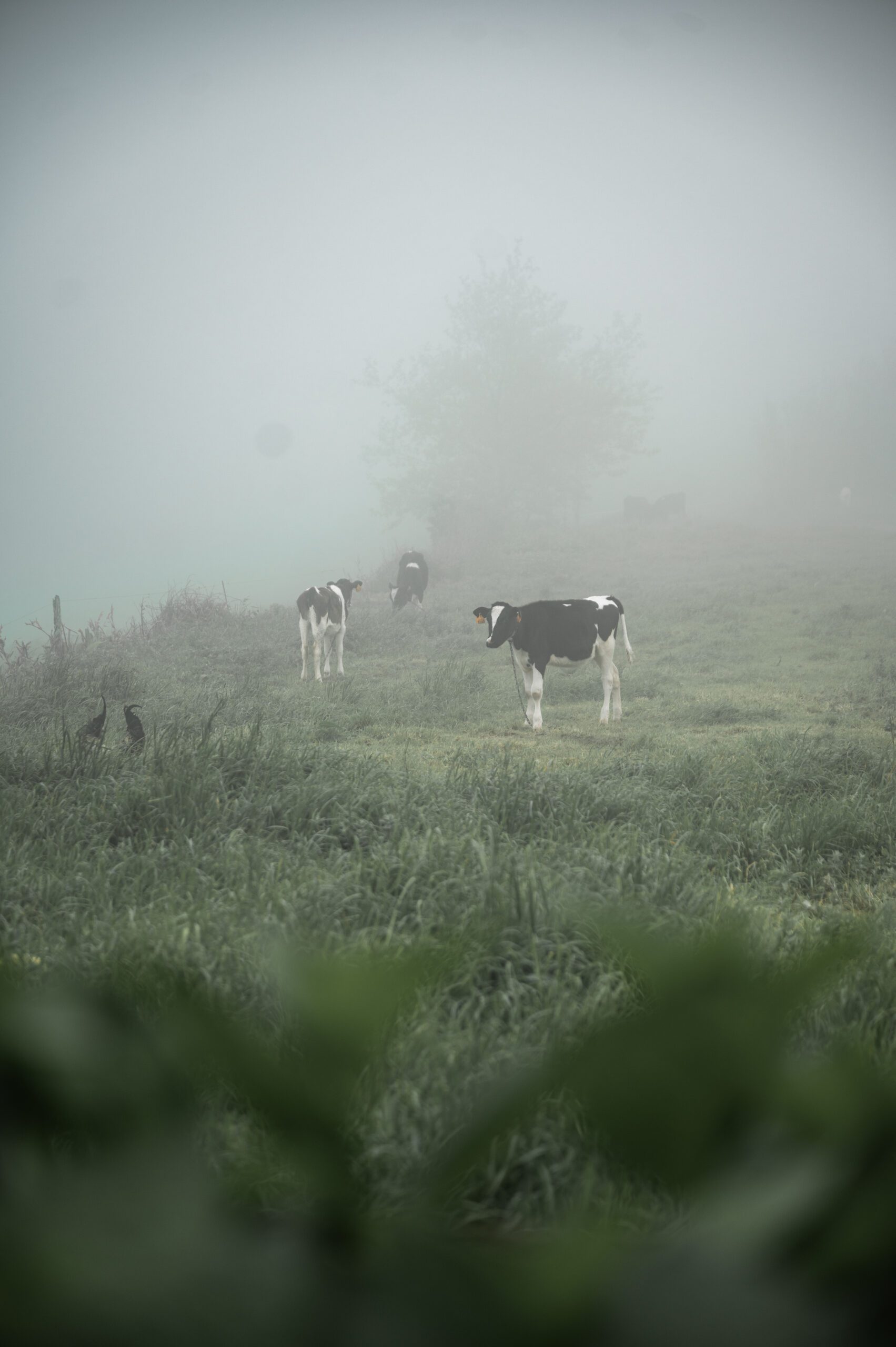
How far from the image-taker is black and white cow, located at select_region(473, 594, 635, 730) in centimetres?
990

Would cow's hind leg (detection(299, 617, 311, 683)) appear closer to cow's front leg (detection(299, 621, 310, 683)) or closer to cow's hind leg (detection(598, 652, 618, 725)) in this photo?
cow's front leg (detection(299, 621, 310, 683))

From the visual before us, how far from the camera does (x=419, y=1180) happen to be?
303 millimetres

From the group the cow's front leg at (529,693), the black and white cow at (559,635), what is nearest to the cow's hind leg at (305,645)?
the black and white cow at (559,635)

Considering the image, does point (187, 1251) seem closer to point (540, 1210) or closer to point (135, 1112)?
point (135, 1112)

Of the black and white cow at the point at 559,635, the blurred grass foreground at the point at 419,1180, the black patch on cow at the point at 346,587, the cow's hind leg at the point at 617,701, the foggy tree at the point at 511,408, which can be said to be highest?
the foggy tree at the point at 511,408

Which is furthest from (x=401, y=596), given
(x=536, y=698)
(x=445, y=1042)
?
(x=445, y=1042)

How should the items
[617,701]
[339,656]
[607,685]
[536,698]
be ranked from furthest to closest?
[339,656]
[617,701]
[607,685]
[536,698]

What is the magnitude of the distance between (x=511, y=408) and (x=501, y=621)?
33308mm

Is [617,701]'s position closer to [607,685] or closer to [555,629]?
[607,685]

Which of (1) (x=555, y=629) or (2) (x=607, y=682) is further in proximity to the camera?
(1) (x=555, y=629)

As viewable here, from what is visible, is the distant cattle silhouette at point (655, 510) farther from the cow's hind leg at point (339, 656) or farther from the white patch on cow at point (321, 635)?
the white patch on cow at point (321, 635)

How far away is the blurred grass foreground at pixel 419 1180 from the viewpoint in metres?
0.18

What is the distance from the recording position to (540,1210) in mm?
1326

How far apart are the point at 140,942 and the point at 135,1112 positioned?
134 cm
